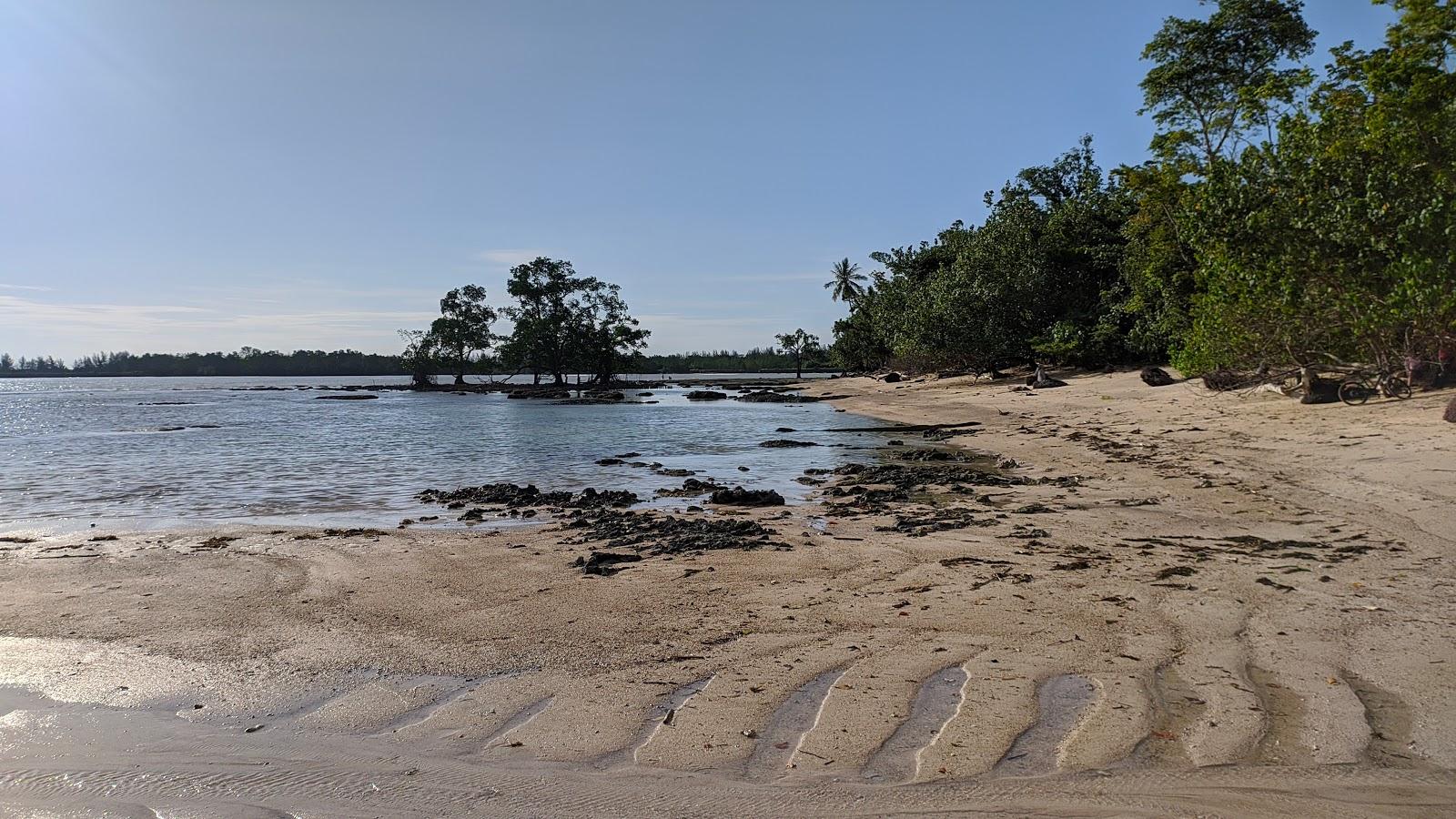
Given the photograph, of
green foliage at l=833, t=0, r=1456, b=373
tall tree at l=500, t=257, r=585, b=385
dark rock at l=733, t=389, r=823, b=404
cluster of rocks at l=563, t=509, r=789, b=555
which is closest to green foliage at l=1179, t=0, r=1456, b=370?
green foliage at l=833, t=0, r=1456, b=373

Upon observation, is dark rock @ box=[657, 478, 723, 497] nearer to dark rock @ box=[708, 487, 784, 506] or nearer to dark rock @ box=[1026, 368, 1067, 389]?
dark rock @ box=[708, 487, 784, 506]

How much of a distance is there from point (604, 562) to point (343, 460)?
16.7 m

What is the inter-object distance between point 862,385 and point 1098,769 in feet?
205

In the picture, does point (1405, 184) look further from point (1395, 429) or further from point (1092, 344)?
point (1092, 344)

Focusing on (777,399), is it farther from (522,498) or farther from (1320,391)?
(522,498)

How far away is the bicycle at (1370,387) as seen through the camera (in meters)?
16.8

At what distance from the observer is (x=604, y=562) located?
8078 mm

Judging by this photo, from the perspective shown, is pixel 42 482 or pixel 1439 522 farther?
pixel 42 482

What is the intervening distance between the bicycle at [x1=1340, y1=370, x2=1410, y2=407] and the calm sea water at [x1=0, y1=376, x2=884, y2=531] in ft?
33.8

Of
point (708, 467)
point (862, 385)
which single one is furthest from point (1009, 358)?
point (708, 467)

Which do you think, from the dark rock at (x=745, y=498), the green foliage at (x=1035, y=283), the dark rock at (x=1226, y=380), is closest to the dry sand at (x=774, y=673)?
the dark rock at (x=745, y=498)

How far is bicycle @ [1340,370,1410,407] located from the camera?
16750 mm

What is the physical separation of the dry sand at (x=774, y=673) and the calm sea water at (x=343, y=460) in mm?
4258

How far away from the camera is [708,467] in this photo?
1838 centimetres
